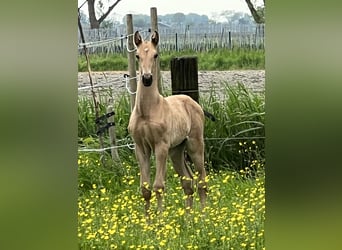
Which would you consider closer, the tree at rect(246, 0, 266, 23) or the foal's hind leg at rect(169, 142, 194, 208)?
the tree at rect(246, 0, 266, 23)

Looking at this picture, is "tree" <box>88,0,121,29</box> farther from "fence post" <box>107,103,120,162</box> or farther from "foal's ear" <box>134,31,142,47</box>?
"fence post" <box>107,103,120,162</box>

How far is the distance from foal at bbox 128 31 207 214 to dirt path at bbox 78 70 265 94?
7cm

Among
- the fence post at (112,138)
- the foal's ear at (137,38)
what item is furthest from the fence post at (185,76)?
the fence post at (112,138)

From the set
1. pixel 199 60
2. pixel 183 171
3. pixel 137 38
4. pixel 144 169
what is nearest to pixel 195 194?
pixel 183 171

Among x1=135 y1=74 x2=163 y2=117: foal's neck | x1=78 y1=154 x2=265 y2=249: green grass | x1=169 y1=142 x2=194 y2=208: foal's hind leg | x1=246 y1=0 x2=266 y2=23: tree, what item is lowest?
x1=78 y1=154 x2=265 y2=249: green grass

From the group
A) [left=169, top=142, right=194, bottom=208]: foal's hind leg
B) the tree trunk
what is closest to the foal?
[left=169, top=142, right=194, bottom=208]: foal's hind leg

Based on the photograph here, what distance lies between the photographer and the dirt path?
6.53ft

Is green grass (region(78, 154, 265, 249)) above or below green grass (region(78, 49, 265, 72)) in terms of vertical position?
below

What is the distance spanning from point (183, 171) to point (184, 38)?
51 cm

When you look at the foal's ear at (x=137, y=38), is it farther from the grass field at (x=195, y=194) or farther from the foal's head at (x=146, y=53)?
the grass field at (x=195, y=194)

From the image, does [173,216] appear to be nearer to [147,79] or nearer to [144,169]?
[144,169]
